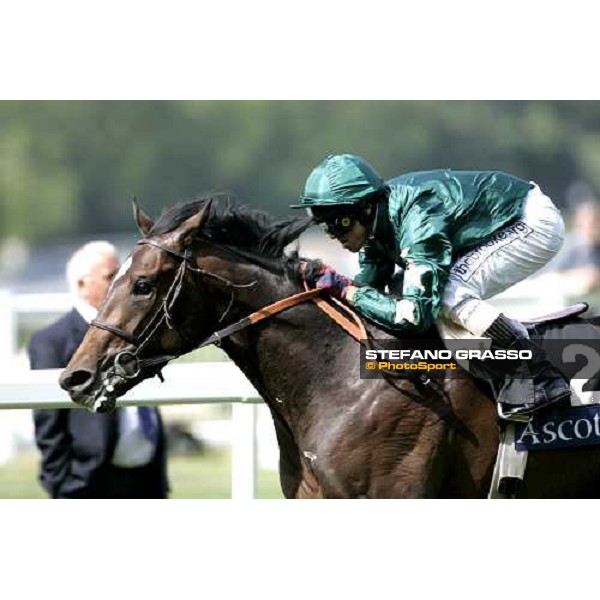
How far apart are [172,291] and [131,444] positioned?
221cm

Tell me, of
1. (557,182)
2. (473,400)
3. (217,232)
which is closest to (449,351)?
(473,400)

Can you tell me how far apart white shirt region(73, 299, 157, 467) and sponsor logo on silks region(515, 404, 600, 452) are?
104 inches

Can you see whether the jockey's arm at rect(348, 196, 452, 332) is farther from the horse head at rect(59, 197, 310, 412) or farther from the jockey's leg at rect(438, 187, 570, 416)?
the horse head at rect(59, 197, 310, 412)

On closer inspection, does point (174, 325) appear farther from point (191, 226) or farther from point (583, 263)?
point (583, 263)

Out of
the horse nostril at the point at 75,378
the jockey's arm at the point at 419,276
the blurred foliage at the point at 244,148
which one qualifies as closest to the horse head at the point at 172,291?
the horse nostril at the point at 75,378

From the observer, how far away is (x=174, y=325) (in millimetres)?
5203

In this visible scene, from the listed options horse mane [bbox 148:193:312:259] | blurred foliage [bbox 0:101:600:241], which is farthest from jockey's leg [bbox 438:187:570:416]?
blurred foliage [bbox 0:101:600:241]

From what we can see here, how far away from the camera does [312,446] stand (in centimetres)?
518

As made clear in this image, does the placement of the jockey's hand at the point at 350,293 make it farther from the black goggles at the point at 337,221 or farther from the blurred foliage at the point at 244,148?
the blurred foliage at the point at 244,148

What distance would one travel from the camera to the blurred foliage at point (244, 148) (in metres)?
40.0

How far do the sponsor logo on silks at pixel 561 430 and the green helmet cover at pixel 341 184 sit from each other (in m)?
1.07

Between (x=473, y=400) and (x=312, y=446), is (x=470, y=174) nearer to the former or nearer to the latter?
(x=473, y=400)

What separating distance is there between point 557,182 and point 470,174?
33.7 meters

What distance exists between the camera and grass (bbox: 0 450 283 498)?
955cm
